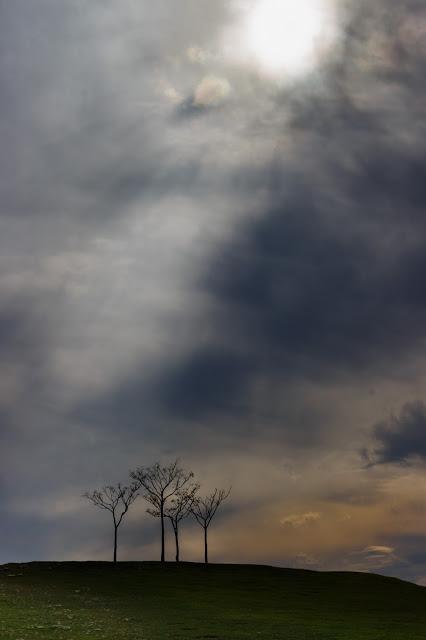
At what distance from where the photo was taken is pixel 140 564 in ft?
407

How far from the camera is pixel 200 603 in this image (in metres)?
77.9

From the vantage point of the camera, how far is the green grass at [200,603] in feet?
166

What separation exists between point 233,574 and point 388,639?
6649cm

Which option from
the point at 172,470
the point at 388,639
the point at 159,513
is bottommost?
the point at 388,639

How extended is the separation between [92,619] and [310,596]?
47.4 meters

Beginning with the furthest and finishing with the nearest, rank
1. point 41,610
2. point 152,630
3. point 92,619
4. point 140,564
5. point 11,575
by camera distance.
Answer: point 140,564, point 11,575, point 41,610, point 92,619, point 152,630

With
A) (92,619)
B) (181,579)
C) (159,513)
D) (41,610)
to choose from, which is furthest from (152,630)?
(159,513)

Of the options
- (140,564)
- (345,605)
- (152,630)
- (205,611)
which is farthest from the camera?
(140,564)

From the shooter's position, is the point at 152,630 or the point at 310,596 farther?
the point at 310,596

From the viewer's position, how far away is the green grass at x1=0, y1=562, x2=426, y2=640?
1987 inches

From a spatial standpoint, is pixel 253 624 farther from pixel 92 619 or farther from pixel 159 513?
pixel 159 513

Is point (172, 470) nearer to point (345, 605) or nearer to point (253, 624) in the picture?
point (345, 605)

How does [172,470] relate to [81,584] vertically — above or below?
above

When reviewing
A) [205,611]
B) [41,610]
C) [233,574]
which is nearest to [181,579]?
[233,574]
